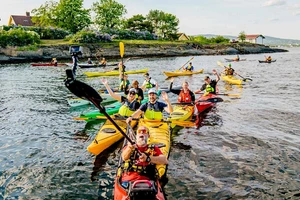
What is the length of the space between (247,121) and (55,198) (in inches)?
344

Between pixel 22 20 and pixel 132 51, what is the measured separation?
34.2 meters

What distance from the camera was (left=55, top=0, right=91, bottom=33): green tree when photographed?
67750 mm

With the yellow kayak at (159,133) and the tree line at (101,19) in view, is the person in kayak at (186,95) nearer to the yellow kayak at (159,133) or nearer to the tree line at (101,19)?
the yellow kayak at (159,133)

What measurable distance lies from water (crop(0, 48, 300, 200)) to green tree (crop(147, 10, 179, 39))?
77651mm

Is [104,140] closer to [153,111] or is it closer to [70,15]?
[153,111]

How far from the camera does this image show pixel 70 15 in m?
68.6

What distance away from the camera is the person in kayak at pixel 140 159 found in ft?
17.7

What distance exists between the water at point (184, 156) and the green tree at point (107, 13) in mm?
67002

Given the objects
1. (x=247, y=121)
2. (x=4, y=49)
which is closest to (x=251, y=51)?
(x=4, y=49)

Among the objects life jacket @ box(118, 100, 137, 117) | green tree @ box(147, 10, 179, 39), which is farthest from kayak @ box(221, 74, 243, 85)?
green tree @ box(147, 10, 179, 39)

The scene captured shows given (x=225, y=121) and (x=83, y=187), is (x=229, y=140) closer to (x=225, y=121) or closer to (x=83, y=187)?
(x=225, y=121)

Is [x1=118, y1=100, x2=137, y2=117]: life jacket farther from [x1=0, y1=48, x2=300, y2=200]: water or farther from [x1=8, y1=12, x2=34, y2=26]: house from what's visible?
[x1=8, y1=12, x2=34, y2=26]: house

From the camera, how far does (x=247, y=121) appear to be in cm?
1246

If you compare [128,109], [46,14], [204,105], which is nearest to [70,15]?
→ [46,14]
